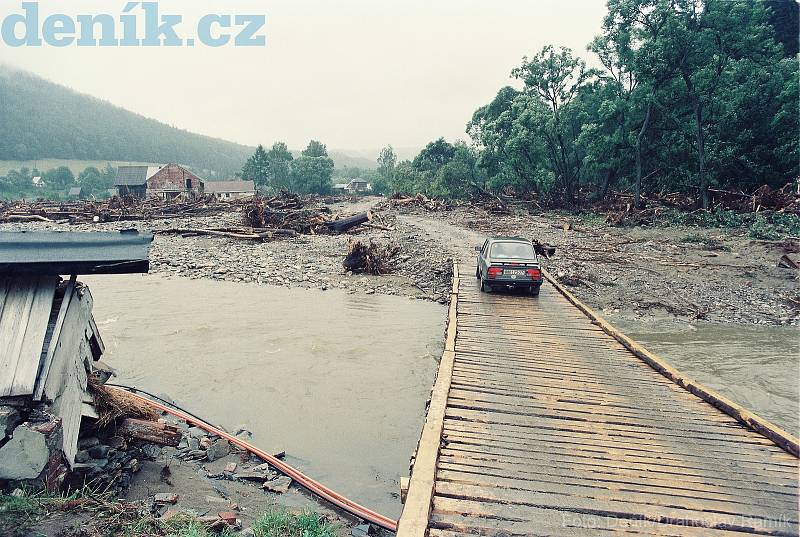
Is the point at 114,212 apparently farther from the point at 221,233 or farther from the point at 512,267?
the point at 512,267

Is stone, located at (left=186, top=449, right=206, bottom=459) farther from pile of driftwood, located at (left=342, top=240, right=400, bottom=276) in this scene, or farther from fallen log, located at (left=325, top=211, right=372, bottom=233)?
fallen log, located at (left=325, top=211, right=372, bottom=233)

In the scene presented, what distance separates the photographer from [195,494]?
17.9 feet

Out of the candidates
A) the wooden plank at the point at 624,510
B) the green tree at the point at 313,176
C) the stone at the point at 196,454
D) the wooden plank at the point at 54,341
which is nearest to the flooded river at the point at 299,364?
the stone at the point at 196,454

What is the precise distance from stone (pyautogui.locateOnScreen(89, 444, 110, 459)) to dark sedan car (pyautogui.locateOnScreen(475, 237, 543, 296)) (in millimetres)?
9665

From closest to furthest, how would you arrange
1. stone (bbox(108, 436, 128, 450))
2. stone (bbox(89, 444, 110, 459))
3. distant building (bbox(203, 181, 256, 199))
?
stone (bbox(89, 444, 110, 459)) < stone (bbox(108, 436, 128, 450)) < distant building (bbox(203, 181, 256, 199))

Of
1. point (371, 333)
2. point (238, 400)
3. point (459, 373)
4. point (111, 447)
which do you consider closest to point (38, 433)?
point (111, 447)

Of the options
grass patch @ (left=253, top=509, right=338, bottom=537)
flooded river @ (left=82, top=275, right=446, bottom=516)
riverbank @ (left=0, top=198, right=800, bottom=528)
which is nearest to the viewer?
grass patch @ (left=253, top=509, right=338, bottom=537)

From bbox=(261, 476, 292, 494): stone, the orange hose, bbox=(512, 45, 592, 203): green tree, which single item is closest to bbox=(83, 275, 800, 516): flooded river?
the orange hose

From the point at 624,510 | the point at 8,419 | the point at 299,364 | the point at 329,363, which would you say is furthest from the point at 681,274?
the point at 8,419

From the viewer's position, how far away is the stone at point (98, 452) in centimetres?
555

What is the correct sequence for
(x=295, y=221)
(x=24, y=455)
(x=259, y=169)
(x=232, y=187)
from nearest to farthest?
(x=24, y=455)
(x=295, y=221)
(x=232, y=187)
(x=259, y=169)

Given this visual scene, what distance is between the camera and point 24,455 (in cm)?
454

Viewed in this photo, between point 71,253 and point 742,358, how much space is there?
14.5 metres

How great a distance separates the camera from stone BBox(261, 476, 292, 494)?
19.1 feet
